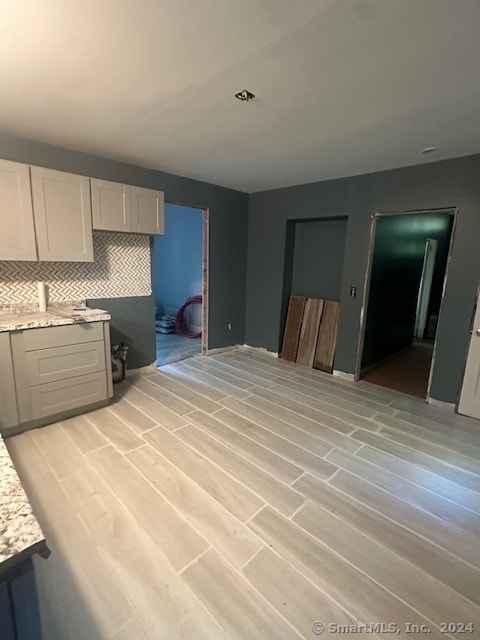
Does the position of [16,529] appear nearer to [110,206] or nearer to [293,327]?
[110,206]

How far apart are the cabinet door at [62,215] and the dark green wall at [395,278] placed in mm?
3128

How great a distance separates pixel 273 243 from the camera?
4441 millimetres

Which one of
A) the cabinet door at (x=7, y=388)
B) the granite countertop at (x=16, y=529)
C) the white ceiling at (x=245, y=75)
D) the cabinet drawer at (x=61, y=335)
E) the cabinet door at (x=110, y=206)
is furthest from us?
the cabinet door at (x=110, y=206)

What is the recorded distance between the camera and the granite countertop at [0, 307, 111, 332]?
2.35 meters

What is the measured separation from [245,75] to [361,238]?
7.92 feet

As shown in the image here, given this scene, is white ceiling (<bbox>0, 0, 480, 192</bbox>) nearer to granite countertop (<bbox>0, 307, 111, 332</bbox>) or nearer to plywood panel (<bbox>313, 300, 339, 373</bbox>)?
granite countertop (<bbox>0, 307, 111, 332</bbox>)

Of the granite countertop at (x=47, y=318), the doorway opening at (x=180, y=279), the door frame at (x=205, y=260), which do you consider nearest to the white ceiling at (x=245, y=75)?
the door frame at (x=205, y=260)

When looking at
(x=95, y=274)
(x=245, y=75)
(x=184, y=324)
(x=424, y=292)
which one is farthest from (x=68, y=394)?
(x=424, y=292)

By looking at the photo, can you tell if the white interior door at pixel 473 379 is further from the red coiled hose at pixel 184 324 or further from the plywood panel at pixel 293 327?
the red coiled hose at pixel 184 324

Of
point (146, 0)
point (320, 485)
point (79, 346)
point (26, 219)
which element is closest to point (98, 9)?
point (146, 0)

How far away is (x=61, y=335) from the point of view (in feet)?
8.40

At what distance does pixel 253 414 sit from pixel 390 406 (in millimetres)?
1460

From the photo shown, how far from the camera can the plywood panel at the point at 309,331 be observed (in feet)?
13.8

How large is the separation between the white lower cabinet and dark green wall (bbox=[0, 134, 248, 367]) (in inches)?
30.7
